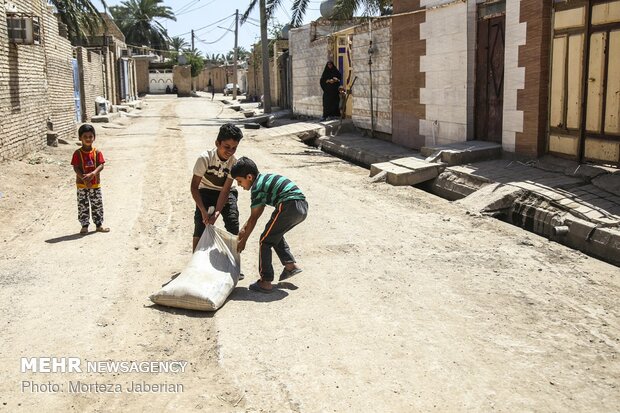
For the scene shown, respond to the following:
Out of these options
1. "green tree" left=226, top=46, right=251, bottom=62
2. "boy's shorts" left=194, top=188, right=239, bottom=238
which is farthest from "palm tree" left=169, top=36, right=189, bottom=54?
"boy's shorts" left=194, top=188, right=239, bottom=238

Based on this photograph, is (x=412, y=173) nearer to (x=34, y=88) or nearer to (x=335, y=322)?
(x=335, y=322)

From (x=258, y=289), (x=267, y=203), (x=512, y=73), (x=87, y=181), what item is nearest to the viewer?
(x=267, y=203)

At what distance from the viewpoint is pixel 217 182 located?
5449 mm

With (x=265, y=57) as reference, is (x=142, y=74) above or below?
above

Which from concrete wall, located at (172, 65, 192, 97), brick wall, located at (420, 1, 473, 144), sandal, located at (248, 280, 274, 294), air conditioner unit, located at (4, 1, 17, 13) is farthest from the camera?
concrete wall, located at (172, 65, 192, 97)

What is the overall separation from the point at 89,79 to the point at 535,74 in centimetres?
1993

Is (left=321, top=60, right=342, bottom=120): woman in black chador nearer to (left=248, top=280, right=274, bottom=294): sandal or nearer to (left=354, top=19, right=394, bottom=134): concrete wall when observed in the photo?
(left=354, top=19, right=394, bottom=134): concrete wall

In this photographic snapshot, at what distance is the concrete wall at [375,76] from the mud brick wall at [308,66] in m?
4.18

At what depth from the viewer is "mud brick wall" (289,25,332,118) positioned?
68.4ft

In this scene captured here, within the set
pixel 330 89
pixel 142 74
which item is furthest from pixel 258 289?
pixel 142 74

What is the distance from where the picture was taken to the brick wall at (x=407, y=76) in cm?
1245

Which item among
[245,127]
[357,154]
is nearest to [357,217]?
[357,154]

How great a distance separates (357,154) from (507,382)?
1016 cm

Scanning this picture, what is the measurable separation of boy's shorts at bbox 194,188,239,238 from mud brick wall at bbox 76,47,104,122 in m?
19.4
